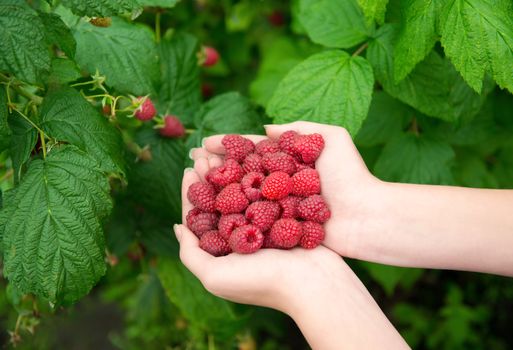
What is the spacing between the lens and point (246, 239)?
138cm

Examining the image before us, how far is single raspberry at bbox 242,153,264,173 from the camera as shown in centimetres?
156

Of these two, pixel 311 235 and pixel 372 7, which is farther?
pixel 311 235

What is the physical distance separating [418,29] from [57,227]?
0.99m

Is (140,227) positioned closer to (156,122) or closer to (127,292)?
(156,122)

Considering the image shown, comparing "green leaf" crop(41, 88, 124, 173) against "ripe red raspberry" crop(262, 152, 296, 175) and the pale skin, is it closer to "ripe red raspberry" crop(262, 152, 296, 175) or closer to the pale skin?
the pale skin

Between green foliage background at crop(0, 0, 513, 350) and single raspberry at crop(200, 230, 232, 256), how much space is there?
0.83ft

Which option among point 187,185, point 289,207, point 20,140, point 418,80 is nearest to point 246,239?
point 289,207

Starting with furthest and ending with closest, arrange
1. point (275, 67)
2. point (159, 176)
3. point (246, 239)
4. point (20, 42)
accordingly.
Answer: point (275, 67)
point (159, 176)
point (246, 239)
point (20, 42)

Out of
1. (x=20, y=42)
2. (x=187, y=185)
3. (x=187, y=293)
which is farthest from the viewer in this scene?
(x=187, y=293)

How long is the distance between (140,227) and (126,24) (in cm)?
77

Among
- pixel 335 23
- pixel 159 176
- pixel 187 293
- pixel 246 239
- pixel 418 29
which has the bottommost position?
pixel 187 293

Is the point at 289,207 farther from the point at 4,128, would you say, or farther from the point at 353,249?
the point at 4,128

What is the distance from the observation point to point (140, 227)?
79.9 inches

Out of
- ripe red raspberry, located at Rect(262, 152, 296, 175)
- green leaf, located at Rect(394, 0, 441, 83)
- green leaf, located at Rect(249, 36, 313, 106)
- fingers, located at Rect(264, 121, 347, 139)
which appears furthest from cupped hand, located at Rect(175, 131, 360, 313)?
green leaf, located at Rect(249, 36, 313, 106)
